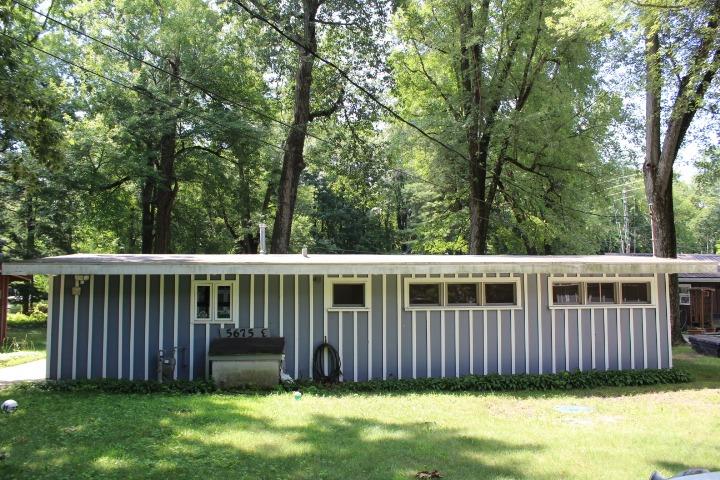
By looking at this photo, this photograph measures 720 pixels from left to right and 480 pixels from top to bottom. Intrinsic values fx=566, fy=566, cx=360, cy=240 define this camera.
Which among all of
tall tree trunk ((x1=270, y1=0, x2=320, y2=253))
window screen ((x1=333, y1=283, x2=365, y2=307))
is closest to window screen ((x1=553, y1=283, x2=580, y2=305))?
window screen ((x1=333, y1=283, x2=365, y2=307))

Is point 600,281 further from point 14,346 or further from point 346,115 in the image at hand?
point 14,346

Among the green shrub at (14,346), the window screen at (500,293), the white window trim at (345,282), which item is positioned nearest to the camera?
the white window trim at (345,282)

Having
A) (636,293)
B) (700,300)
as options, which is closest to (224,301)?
(636,293)

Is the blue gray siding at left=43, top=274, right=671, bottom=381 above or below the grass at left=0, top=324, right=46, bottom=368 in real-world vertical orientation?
above

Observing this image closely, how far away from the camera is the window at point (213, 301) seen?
996cm

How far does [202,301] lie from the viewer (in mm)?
10016

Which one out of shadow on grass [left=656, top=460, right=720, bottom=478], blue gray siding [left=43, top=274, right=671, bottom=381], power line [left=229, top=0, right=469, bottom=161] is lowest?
shadow on grass [left=656, top=460, right=720, bottom=478]

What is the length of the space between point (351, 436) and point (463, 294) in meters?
4.88

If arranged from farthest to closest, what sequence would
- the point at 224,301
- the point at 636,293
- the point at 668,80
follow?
the point at 668,80 < the point at 636,293 < the point at 224,301

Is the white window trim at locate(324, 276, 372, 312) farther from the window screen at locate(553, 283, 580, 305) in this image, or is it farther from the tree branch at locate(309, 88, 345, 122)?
the tree branch at locate(309, 88, 345, 122)

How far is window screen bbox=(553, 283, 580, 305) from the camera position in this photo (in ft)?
35.2

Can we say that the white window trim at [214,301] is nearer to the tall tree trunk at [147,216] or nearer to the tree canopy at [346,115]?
the tree canopy at [346,115]

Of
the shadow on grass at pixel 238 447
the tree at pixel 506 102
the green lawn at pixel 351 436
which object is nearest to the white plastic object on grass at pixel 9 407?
the green lawn at pixel 351 436

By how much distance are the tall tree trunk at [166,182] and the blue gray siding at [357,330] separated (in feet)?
41.2
